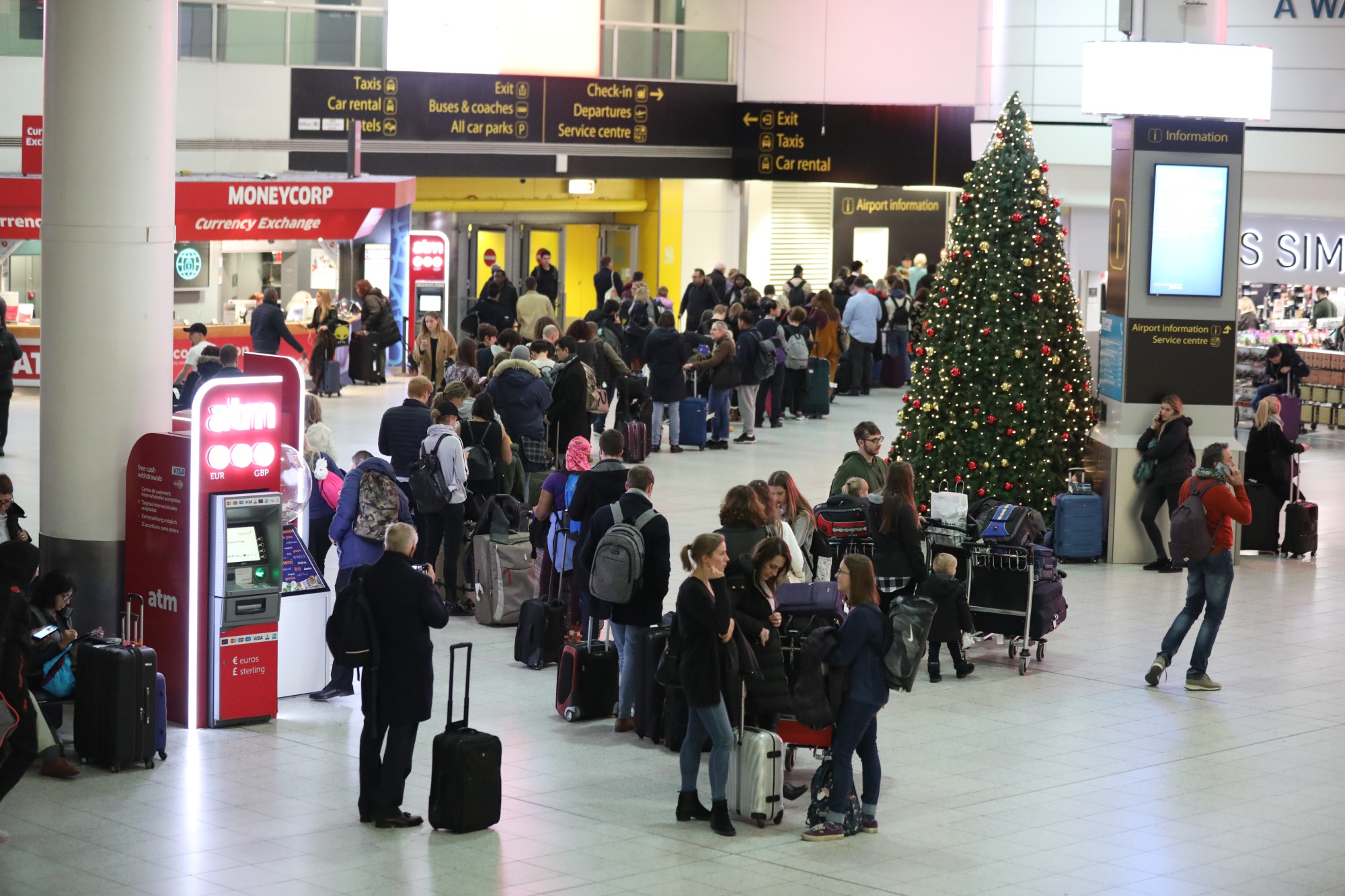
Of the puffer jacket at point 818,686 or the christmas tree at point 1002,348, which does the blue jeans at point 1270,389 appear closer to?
the christmas tree at point 1002,348

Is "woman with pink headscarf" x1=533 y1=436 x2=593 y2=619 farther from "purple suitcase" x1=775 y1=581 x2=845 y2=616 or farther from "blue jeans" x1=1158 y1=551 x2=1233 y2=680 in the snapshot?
"blue jeans" x1=1158 y1=551 x2=1233 y2=680

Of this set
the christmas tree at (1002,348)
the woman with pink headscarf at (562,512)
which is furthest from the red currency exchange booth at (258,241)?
the woman with pink headscarf at (562,512)

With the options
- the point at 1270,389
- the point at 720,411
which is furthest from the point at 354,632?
the point at 1270,389

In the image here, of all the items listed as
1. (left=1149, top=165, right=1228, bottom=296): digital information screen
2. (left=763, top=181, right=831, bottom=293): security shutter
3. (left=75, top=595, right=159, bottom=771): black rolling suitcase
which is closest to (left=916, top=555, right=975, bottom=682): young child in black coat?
(left=75, top=595, right=159, bottom=771): black rolling suitcase

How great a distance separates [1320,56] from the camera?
2150 centimetres

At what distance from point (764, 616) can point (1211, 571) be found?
353 centimetres

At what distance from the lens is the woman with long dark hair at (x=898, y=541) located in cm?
1035

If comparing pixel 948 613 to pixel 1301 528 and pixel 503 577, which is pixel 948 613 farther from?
pixel 1301 528

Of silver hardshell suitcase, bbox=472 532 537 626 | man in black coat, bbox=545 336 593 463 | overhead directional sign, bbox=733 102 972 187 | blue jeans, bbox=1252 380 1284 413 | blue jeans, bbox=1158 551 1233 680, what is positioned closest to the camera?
blue jeans, bbox=1158 551 1233 680

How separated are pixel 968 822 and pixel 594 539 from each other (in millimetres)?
2481

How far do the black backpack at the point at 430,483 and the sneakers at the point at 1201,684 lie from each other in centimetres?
471

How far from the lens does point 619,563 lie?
8.97 m

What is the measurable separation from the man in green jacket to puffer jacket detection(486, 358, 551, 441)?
364cm

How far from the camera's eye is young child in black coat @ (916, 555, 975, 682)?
10.1 meters
